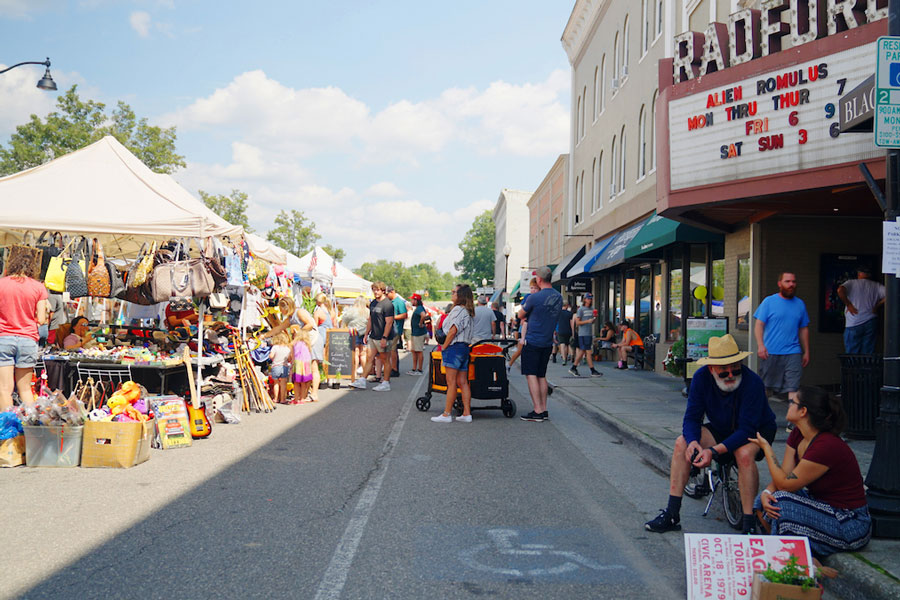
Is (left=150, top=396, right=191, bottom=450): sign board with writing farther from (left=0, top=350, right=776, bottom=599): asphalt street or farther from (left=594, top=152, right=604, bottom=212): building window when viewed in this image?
(left=594, top=152, right=604, bottom=212): building window

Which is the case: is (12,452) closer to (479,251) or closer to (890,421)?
(890,421)

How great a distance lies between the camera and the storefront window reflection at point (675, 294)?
59.1ft

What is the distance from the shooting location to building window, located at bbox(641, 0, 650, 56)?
66.4ft

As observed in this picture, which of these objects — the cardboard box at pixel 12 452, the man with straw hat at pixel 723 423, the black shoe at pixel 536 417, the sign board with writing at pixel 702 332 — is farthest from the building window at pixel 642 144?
the cardboard box at pixel 12 452

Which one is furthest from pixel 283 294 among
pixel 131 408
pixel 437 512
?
pixel 437 512

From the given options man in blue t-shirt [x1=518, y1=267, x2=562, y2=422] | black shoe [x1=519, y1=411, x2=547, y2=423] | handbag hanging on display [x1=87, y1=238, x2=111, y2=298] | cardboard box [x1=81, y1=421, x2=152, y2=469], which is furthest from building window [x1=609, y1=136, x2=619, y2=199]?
cardboard box [x1=81, y1=421, x2=152, y2=469]

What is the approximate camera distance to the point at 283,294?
15.9 m

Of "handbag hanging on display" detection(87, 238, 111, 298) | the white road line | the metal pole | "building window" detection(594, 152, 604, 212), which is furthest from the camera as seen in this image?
"building window" detection(594, 152, 604, 212)

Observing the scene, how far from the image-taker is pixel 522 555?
4.77m

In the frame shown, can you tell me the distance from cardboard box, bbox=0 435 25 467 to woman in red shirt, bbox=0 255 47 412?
2.74 feet

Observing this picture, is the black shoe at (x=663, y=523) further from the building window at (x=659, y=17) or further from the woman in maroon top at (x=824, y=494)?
the building window at (x=659, y=17)

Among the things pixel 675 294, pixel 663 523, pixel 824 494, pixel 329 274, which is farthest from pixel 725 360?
pixel 329 274

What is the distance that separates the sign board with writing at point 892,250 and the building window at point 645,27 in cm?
1623

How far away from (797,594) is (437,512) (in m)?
2.80
